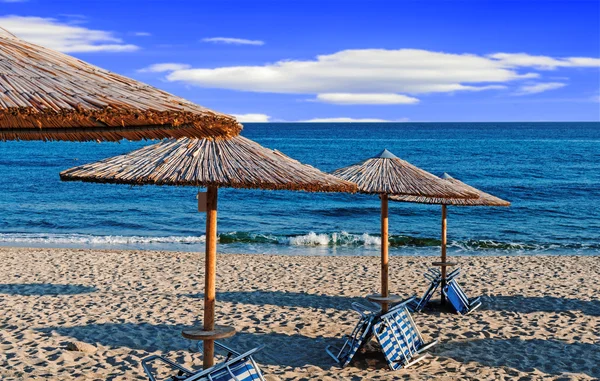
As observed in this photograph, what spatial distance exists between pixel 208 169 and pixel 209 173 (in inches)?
2.7

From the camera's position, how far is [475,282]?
38.2ft

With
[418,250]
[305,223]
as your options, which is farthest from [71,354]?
[305,223]

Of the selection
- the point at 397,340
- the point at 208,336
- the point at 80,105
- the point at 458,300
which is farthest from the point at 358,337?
the point at 80,105

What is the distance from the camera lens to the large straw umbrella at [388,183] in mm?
6738

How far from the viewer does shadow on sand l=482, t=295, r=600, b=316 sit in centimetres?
913

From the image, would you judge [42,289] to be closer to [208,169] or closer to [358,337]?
[358,337]

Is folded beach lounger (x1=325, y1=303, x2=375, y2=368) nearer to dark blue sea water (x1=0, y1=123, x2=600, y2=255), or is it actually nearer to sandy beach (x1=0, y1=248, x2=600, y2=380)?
sandy beach (x1=0, y1=248, x2=600, y2=380)

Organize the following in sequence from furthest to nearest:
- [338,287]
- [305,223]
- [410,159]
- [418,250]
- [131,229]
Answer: [410,159] → [305,223] → [131,229] → [418,250] → [338,287]

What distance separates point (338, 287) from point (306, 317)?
2425 mm

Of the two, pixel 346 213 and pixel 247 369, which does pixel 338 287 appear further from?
pixel 346 213

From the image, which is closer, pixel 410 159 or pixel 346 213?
pixel 346 213

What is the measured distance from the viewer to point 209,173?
4645mm

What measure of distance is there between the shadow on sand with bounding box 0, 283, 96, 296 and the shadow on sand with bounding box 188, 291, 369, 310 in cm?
198

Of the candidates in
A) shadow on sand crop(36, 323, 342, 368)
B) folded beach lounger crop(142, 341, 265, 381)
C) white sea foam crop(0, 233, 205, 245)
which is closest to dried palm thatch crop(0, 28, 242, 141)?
folded beach lounger crop(142, 341, 265, 381)
